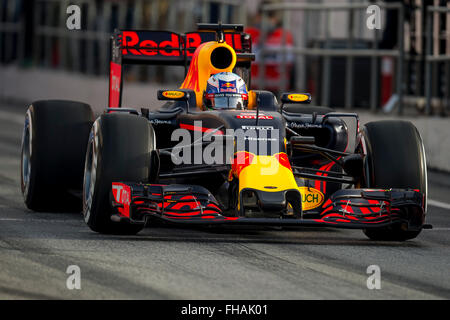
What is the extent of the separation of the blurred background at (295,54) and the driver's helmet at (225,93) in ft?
20.7

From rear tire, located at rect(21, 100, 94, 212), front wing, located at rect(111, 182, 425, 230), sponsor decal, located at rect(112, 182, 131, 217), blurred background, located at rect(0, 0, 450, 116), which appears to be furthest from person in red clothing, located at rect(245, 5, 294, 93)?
sponsor decal, located at rect(112, 182, 131, 217)

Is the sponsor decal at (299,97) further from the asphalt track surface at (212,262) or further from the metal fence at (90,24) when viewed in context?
the metal fence at (90,24)

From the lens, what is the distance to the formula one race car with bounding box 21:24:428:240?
9703 mm

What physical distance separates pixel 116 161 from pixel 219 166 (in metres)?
0.93

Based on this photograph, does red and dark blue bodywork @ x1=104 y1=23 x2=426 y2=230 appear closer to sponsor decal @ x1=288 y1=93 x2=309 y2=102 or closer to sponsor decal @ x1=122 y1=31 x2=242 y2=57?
sponsor decal @ x1=288 y1=93 x2=309 y2=102

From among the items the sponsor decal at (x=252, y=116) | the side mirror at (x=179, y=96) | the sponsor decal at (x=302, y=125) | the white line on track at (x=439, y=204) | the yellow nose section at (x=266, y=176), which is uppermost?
the side mirror at (x=179, y=96)

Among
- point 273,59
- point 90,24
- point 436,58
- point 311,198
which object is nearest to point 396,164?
point 311,198

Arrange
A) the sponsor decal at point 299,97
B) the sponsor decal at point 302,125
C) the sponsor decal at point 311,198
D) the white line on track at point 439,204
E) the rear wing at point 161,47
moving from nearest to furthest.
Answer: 1. the sponsor decal at point 311,198
2. the sponsor decal at point 299,97
3. the sponsor decal at point 302,125
4. the rear wing at point 161,47
5. the white line on track at point 439,204

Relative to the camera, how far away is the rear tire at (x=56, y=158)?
1173 centimetres

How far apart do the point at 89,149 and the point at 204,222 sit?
159 centimetres

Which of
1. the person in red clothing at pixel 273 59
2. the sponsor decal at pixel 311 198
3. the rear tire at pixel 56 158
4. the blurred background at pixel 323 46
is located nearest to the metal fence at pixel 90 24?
the blurred background at pixel 323 46

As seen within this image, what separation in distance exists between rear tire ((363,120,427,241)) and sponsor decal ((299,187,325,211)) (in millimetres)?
541

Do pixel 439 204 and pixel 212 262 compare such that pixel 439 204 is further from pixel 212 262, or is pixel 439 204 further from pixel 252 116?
pixel 212 262
